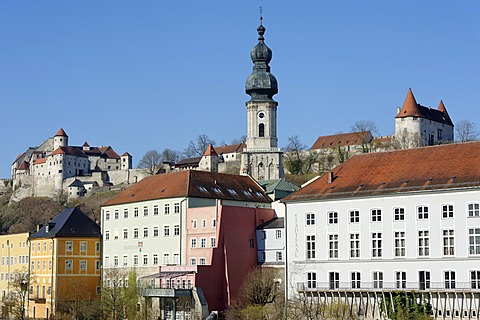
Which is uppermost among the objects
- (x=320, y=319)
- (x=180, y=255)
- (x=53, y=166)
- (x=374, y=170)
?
(x=53, y=166)

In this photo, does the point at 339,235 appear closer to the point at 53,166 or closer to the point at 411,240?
the point at 411,240

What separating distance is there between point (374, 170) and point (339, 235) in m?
5.27

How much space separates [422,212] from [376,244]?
3.97 meters

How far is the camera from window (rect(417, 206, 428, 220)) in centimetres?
5672

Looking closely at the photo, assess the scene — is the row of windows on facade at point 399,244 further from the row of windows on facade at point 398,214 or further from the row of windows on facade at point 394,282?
the row of windows on facade at point 394,282

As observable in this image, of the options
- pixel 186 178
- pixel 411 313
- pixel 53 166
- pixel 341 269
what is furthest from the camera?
pixel 53 166

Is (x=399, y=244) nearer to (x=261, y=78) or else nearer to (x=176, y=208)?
(x=176, y=208)

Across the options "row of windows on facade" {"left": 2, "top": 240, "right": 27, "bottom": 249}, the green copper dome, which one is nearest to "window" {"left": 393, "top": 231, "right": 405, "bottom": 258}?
"row of windows on facade" {"left": 2, "top": 240, "right": 27, "bottom": 249}

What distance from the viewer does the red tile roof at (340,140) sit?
146 metres

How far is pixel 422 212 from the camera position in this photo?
56.9 meters

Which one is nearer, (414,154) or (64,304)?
A: (414,154)

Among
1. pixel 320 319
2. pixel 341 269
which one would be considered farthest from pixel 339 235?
pixel 320 319

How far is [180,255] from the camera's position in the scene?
69625 millimetres

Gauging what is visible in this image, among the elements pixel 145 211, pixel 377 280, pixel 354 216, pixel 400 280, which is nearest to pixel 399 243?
pixel 400 280
